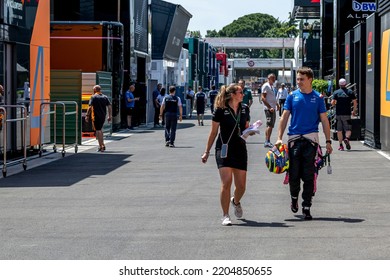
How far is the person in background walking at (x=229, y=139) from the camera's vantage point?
11422mm

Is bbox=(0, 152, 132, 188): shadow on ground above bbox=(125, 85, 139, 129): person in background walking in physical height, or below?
below

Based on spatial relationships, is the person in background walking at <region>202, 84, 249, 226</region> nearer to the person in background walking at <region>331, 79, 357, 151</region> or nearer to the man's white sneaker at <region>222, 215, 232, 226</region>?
the man's white sneaker at <region>222, 215, 232, 226</region>

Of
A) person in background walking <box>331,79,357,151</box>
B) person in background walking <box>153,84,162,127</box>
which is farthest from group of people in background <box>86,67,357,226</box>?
person in background walking <box>153,84,162,127</box>

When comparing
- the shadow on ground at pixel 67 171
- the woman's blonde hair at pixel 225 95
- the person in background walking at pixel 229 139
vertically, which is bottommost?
the shadow on ground at pixel 67 171

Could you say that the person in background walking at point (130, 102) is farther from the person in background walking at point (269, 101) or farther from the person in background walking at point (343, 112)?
the person in background walking at point (343, 112)

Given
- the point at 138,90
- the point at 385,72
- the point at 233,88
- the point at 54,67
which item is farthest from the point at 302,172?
the point at 138,90

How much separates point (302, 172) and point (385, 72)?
11.8m

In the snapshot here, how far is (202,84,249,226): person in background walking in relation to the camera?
1142 centimetres

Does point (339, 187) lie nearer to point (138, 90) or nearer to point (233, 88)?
point (233, 88)

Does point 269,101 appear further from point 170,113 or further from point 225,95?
point 225,95

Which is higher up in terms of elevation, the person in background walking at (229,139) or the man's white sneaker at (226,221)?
the person in background walking at (229,139)

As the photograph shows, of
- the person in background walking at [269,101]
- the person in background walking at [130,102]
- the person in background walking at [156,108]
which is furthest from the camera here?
the person in background walking at [156,108]

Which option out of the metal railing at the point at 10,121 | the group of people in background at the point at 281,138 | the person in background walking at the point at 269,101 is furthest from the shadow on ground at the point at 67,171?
the group of people in background at the point at 281,138

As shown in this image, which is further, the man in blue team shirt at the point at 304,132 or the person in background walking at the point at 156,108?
the person in background walking at the point at 156,108
